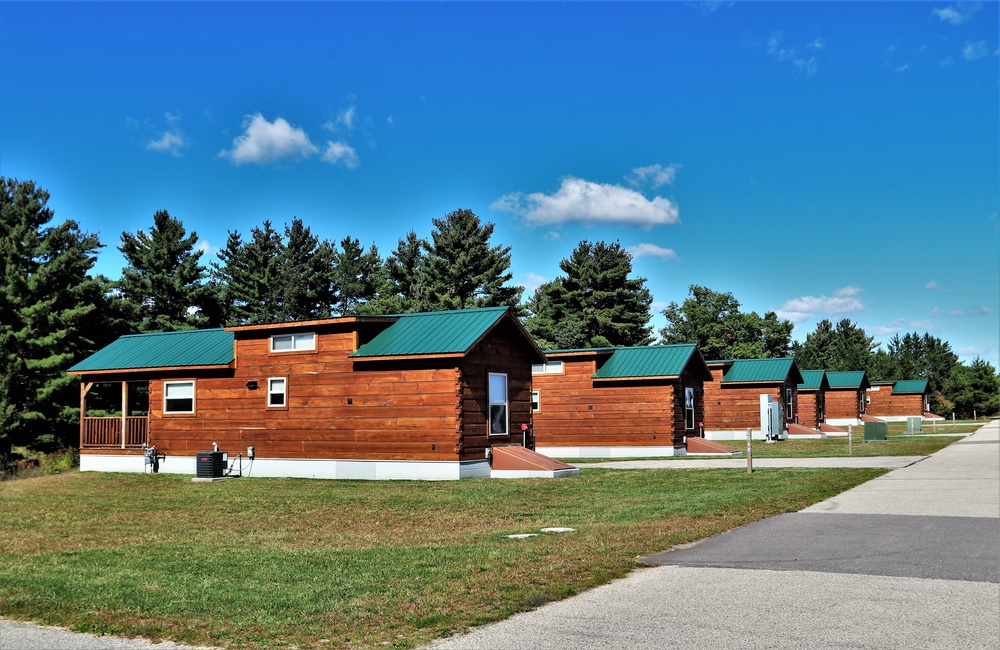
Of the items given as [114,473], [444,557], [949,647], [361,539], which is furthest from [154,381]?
[949,647]

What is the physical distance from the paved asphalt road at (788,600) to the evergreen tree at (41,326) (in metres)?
38.5

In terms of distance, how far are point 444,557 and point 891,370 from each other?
408ft

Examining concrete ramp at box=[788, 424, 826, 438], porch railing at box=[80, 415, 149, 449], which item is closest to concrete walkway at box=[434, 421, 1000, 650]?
porch railing at box=[80, 415, 149, 449]

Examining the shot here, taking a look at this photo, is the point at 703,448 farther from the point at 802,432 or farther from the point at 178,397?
the point at 178,397

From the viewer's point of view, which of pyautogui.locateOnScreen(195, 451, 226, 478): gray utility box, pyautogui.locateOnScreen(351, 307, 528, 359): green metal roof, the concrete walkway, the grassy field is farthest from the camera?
pyautogui.locateOnScreen(195, 451, 226, 478): gray utility box

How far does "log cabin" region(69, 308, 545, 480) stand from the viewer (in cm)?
2472

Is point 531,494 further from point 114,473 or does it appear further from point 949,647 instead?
point 114,473

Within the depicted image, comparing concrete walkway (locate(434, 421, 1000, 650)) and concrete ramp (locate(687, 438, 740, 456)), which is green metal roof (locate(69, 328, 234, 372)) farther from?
concrete walkway (locate(434, 421, 1000, 650))

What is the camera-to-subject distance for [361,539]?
42.3ft

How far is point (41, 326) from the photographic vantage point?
4634cm

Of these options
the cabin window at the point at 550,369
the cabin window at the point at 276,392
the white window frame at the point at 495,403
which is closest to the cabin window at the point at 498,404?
the white window frame at the point at 495,403

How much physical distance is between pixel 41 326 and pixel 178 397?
21.8m

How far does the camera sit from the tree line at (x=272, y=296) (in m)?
45.5

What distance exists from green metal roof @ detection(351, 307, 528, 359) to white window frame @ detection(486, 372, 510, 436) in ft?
5.48
